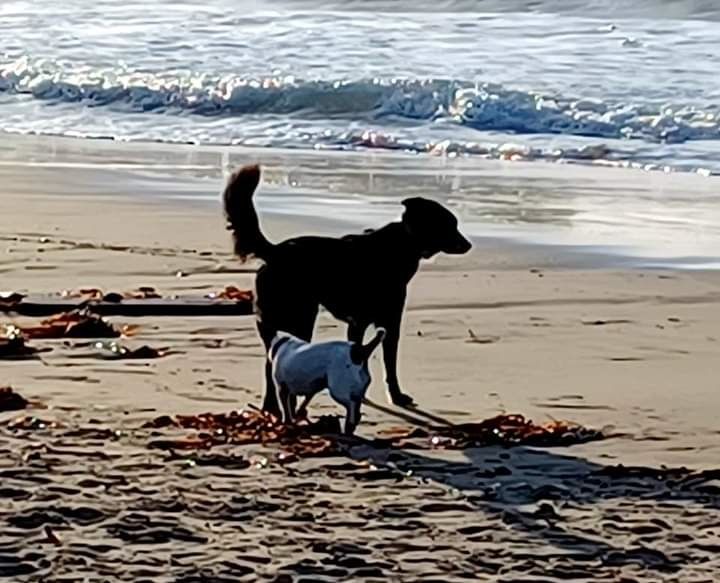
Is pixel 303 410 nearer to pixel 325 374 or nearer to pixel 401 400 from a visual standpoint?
pixel 325 374

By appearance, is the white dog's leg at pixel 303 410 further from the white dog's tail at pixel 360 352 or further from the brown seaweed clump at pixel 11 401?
the brown seaweed clump at pixel 11 401

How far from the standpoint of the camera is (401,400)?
5859 millimetres

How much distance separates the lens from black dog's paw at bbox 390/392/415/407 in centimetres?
582

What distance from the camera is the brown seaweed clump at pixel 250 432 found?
4996 mm

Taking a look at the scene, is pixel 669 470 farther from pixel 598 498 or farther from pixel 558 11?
pixel 558 11

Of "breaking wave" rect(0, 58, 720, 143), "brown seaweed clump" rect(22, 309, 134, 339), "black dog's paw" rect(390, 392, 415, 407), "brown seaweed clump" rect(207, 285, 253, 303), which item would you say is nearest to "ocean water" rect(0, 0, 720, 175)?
"breaking wave" rect(0, 58, 720, 143)

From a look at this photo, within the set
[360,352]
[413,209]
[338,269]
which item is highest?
[413,209]

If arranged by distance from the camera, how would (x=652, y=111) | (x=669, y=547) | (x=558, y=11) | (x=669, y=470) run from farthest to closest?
(x=558, y=11) < (x=652, y=111) < (x=669, y=470) < (x=669, y=547)

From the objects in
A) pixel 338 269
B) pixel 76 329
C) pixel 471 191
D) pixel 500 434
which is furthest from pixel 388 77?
pixel 500 434

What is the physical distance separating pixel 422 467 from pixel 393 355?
4.15ft

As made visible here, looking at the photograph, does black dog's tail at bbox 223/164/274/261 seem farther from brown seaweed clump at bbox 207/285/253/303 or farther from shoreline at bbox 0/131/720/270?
shoreline at bbox 0/131/720/270

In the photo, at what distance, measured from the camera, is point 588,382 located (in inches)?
247

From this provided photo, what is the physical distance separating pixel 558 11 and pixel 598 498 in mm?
32520

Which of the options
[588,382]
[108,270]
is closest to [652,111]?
[108,270]
